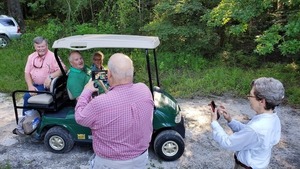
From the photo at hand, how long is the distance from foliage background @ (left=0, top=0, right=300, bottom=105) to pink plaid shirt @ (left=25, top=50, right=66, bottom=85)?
2670 mm

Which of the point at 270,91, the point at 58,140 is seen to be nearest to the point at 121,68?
the point at 270,91

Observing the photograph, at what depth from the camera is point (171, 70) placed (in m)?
8.33

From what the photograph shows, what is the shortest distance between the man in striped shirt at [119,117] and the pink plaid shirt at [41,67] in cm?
247

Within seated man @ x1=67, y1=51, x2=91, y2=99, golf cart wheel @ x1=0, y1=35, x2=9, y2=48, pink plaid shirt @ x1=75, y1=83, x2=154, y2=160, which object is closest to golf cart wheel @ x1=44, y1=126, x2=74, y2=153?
seated man @ x1=67, y1=51, x2=91, y2=99

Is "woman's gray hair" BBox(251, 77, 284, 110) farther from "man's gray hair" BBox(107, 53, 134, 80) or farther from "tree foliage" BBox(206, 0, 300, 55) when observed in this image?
"tree foliage" BBox(206, 0, 300, 55)

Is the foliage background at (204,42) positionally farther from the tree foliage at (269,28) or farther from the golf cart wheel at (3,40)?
the golf cart wheel at (3,40)

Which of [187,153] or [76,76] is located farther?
[187,153]

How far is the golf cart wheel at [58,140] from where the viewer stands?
4.44 m

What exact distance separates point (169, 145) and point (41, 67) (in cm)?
221

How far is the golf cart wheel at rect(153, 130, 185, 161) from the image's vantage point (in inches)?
169

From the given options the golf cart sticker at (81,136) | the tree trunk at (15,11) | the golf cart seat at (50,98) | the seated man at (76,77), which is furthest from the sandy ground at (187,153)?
the tree trunk at (15,11)

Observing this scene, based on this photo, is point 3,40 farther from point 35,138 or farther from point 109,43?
point 109,43

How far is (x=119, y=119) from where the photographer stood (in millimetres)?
2334

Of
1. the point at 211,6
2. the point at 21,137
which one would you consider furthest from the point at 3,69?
the point at 211,6
